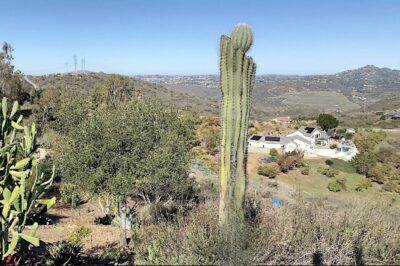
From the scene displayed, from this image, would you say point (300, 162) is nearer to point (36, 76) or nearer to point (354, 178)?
point (354, 178)

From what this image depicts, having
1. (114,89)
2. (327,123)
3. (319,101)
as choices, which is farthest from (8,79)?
(319,101)

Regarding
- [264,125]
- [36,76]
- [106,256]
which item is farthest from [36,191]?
[36,76]

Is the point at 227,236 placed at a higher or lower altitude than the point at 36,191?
lower

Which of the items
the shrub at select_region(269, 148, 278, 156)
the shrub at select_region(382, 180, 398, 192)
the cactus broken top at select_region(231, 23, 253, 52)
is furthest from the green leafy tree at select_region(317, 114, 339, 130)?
the cactus broken top at select_region(231, 23, 253, 52)

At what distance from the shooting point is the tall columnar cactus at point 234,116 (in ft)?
27.1

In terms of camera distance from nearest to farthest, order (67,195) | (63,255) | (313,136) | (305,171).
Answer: (63,255) → (67,195) → (305,171) → (313,136)

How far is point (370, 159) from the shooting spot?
43.6m

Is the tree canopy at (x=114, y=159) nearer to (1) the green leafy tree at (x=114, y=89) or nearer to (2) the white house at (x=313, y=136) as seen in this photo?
(1) the green leafy tree at (x=114, y=89)

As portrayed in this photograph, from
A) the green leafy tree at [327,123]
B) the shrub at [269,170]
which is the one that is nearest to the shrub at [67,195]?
the shrub at [269,170]

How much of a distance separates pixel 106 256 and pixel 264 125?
5559 centimetres

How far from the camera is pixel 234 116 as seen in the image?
827 centimetres

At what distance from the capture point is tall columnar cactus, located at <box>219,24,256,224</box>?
325 inches

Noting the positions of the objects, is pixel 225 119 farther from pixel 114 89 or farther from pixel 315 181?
pixel 114 89

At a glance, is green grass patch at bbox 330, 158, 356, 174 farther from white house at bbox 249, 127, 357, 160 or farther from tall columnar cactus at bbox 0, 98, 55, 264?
tall columnar cactus at bbox 0, 98, 55, 264
